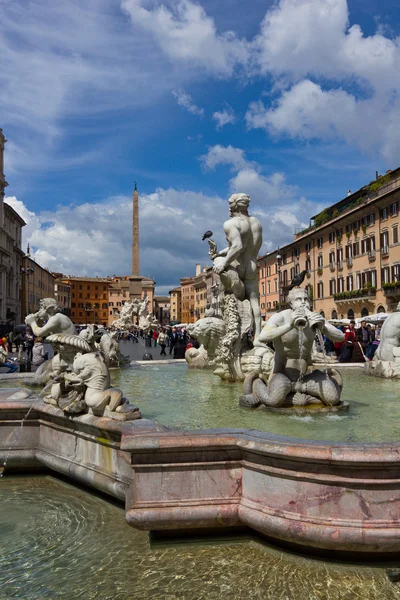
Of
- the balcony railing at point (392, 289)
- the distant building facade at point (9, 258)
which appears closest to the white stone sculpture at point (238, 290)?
the balcony railing at point (392, 289)

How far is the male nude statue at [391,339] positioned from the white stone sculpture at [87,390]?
538 cm

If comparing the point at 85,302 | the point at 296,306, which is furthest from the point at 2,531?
the point at 85,302

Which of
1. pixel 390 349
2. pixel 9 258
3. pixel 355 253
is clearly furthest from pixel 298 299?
pixel 9 258

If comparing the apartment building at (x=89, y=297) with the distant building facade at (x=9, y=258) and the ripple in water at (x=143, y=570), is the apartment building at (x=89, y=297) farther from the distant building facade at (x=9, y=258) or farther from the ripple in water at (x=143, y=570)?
the ripple in water at (x=143, y=570)

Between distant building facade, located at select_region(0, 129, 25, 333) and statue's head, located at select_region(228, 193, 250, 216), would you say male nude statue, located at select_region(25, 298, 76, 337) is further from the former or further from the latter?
distant building facade, located at select_region(0, 129, 25, 333)

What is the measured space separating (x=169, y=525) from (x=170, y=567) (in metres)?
0.31

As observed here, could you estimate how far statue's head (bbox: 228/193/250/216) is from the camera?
8812 mm

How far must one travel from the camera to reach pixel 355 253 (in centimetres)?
4975

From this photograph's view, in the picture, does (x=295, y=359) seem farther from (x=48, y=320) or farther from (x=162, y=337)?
(x=162, y=337)

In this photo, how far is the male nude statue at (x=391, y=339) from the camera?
8.56 meters

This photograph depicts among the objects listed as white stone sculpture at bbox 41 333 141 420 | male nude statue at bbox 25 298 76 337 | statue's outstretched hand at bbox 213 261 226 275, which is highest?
Result: statue's outstretched hand at bbox 213 261 226 275

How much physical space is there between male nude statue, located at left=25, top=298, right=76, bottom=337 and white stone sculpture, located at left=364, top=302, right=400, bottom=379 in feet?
16.2

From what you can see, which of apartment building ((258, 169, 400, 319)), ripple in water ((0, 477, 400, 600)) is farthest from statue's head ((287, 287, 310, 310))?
apartment building ((258, 169, 400, 319))

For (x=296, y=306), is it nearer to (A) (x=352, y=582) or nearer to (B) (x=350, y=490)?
(B) (x=350, y=490)
